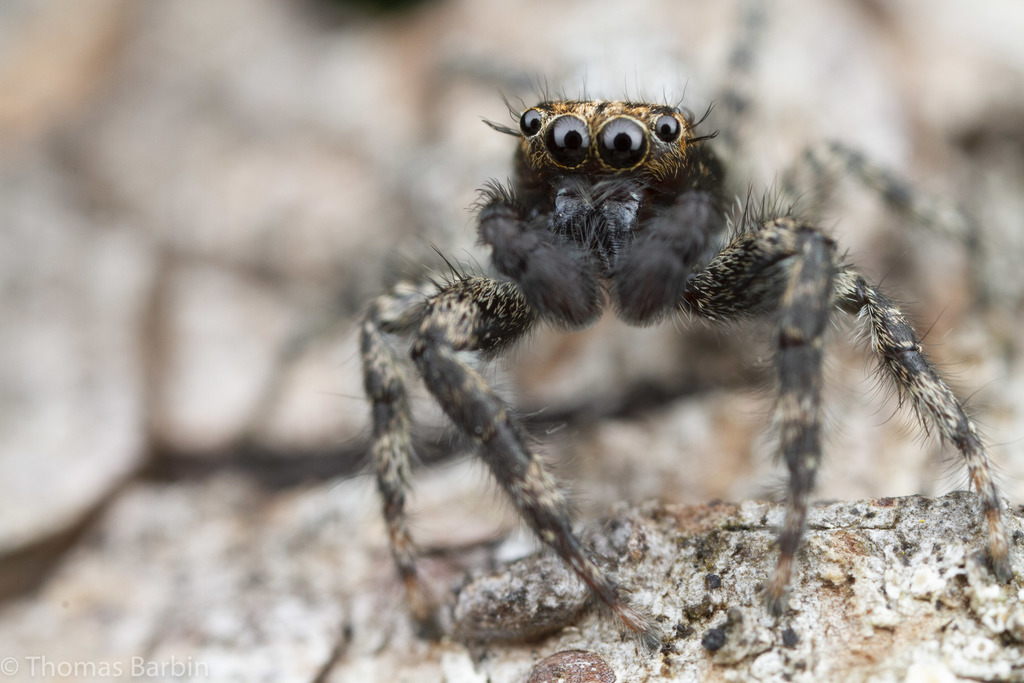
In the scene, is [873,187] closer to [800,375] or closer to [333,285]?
[800,375]

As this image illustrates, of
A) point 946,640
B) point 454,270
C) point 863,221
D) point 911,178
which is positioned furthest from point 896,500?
point 911,178

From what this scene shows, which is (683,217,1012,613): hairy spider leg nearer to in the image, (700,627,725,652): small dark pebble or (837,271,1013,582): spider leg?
(837,271,1013,582): spider leg

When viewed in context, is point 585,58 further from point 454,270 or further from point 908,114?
point 454,270

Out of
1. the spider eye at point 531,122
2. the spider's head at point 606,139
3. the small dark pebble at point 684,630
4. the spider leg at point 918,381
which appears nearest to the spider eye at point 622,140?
the spider's head at point 606,139

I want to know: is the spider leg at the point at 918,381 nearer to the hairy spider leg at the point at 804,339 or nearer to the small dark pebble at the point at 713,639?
the hairy spider leg at the point at 804,339

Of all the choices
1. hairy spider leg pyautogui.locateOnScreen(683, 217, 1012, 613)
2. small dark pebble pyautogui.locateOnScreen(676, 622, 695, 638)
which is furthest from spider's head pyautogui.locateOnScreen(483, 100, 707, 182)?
small dark pebble pyautogui.locateOnScreen(676, 622, 695, 638)
